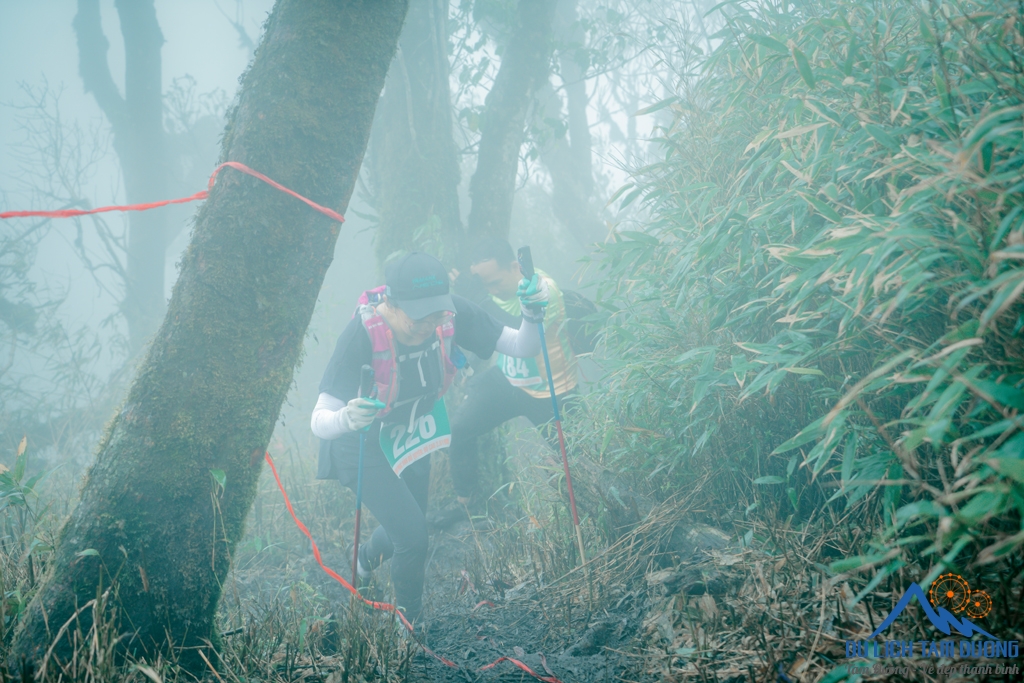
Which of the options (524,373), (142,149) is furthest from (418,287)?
(142,149)

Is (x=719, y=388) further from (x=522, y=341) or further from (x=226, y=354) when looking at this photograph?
(x=226, y=354)

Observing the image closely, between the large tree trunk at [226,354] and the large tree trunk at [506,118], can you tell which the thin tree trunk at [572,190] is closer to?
the large tree trunk at [506,118]

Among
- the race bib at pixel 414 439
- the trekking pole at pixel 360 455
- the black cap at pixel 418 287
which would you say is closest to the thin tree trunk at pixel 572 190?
the race bib at pixel 414 439

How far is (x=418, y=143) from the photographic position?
562 centimetres

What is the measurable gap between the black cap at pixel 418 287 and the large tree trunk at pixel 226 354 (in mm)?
791

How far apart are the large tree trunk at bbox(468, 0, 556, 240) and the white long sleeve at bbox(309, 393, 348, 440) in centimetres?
287

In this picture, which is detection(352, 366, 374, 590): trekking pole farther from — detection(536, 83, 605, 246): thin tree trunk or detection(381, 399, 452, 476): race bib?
detection(536, 83, 605, 246): thin tree trunk

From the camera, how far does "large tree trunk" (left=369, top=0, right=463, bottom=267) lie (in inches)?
220

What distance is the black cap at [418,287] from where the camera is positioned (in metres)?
3.29

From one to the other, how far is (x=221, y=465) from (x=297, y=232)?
106cm

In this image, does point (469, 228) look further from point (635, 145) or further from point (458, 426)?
point (635, 145)

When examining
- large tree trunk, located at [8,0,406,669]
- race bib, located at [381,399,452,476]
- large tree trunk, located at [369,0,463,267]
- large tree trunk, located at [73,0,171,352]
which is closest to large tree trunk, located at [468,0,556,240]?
large tree trunk, located at [369,0,463,267]

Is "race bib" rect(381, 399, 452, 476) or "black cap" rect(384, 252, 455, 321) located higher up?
"black cap" rect(384, 252, 455, 321)

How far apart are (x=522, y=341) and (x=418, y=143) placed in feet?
9.70
